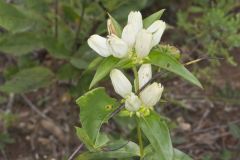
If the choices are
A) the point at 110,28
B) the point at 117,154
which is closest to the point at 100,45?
the point at 110,28

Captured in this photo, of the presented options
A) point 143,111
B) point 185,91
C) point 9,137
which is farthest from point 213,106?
point 143,111

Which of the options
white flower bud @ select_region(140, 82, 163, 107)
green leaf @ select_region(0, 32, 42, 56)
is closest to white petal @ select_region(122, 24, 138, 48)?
white flower bud @ select_region(140, 82, 163, 107)

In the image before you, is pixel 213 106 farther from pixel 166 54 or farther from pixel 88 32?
pixel 166 54

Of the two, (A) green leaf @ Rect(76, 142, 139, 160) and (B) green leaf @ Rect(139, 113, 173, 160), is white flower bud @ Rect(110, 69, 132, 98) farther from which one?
(A) green leaf @ Rect(76, 142, 139, 160)

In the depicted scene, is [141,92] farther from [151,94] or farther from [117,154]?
[117,154]

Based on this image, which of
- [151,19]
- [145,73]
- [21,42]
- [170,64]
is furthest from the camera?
[21,42]

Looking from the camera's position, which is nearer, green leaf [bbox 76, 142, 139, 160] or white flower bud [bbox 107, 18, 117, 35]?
white flower bud [bbox 107, 18, 117, 35]
